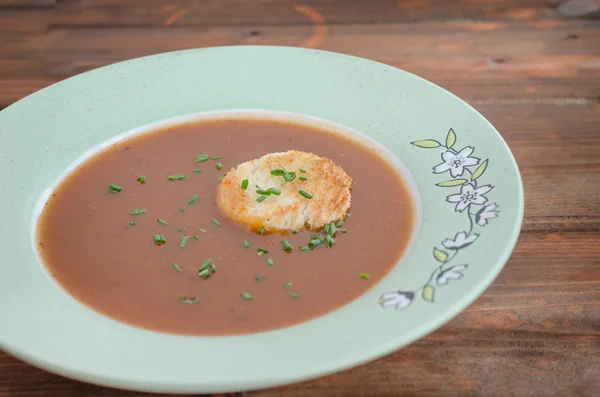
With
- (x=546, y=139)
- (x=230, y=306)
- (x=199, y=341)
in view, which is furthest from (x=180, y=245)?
(x=546, y=139)

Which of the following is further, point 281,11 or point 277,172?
point 281,11

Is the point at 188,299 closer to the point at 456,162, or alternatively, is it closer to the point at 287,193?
the point at 287,193

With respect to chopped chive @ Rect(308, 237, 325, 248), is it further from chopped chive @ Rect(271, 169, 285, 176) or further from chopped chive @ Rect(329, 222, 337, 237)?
chopped chive @ Rect(271, 169, 285, 176)

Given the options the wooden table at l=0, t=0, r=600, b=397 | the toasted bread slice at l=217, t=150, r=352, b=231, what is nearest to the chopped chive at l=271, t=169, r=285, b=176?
the toasted bread slice at l=217, t=150, r=352, b=231

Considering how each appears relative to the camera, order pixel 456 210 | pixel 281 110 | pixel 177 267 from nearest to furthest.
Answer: pixel 177 267, pixel 456 210, pixel 281 110

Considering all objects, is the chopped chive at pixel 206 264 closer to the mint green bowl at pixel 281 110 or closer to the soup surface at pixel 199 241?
the soup surface at pixel 199 241

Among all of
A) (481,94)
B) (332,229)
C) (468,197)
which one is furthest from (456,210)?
(481,94)
